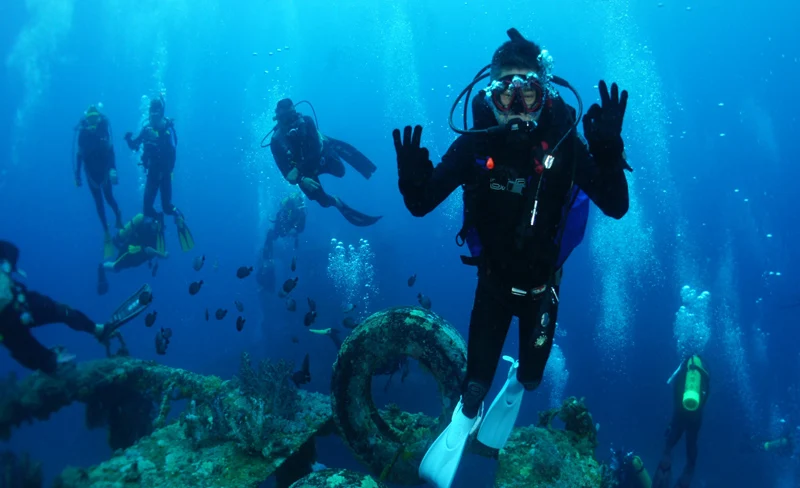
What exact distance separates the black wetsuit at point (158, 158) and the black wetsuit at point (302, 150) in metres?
4.76

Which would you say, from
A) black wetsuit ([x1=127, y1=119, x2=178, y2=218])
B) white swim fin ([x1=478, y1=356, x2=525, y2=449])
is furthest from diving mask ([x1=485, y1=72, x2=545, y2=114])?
black wetsuit ([x1=127, y1=119, x2=178, y2=218])

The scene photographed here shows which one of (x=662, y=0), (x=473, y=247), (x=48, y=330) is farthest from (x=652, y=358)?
(x=662, y=0)

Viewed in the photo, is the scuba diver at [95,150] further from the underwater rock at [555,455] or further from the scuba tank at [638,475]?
the scuba tank at [638,475]

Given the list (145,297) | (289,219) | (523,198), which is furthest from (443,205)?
(523,198)

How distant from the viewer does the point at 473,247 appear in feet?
10.5

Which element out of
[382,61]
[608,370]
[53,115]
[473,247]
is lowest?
[608,370]

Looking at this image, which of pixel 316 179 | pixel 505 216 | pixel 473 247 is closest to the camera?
pixel 505 216

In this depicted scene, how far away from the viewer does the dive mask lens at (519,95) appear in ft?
8.61

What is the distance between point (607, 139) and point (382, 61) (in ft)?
450

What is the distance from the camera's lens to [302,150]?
33.2ft

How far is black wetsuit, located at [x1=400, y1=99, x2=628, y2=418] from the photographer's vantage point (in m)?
2.73

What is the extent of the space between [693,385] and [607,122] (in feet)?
27.9

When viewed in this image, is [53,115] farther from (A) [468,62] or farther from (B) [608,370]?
(B) [608,370]

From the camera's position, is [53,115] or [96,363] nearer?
[96,363]
